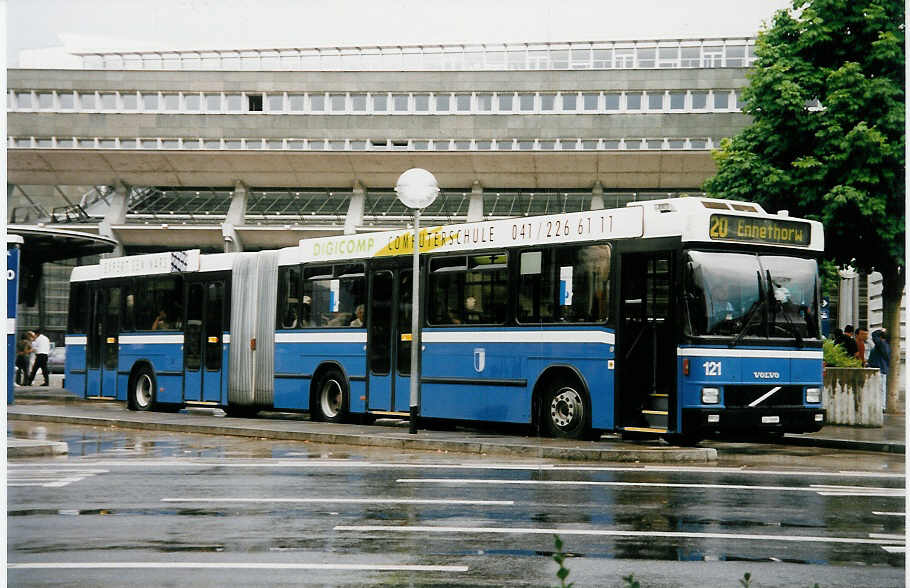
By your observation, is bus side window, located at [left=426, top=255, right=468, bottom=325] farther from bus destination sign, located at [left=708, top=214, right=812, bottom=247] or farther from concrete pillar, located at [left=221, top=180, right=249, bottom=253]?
concrete pillar, located at [left=221, top=180, right=249, bottom=253]

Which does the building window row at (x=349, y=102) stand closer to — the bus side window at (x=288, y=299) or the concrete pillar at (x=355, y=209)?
the concrete pillar at (x=355, y=209)

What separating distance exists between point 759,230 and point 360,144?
38692 mm

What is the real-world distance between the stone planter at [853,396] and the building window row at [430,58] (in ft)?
101

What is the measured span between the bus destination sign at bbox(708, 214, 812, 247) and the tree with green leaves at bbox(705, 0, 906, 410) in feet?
18.0

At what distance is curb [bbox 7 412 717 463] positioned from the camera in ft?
51.1

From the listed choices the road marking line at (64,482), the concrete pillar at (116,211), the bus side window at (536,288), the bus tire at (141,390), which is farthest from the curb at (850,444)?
the concrete pillar at (116,211)

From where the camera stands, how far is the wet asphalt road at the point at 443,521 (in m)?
8.04

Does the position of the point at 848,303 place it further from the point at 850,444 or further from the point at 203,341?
the point at 850,444

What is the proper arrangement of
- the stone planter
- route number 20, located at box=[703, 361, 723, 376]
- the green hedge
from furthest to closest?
the green hedge, the stone planter, route number 20, located at box=[703, 361, 723, 376]

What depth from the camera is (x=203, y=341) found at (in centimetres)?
2489

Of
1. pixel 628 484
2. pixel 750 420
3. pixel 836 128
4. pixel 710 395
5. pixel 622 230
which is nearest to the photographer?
pixel 628 484

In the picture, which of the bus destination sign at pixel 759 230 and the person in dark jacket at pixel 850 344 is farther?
the person in dark jacket at pixel 850 344

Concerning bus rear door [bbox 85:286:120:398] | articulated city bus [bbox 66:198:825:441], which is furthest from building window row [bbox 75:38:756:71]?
articulated city bus [bbox 66:198:825:441]

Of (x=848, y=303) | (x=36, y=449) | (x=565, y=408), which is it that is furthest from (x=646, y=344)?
(x=848, y=303)
